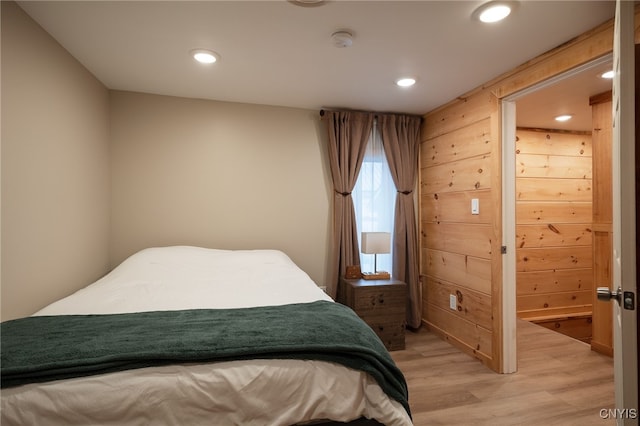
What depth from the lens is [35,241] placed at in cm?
177

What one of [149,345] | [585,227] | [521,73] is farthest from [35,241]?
[585,227]

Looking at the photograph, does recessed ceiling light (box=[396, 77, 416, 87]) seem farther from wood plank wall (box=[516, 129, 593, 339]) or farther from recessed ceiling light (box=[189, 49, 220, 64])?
wood plank wall (box=[516, 129, 593, 339])

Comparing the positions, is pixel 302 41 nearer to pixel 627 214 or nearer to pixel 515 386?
pixel 627 214

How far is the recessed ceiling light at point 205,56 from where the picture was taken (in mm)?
2043

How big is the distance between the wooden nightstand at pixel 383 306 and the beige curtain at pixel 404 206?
479mm

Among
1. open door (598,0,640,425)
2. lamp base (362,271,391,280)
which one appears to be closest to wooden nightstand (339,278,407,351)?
lamp base (362,271,391,280)

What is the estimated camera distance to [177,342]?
3.82ft

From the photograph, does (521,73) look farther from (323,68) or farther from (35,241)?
(35,241)

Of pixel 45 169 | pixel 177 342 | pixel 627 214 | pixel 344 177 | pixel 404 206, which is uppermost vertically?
pixel 344 177

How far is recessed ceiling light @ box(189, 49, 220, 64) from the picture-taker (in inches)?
80.4

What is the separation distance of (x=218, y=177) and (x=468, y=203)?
2.30 meters

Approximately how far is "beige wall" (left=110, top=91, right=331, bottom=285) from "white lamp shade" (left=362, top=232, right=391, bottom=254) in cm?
45

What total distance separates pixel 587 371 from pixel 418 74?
2.63 m

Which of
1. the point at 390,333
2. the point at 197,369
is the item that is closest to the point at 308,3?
the point at 197,369
